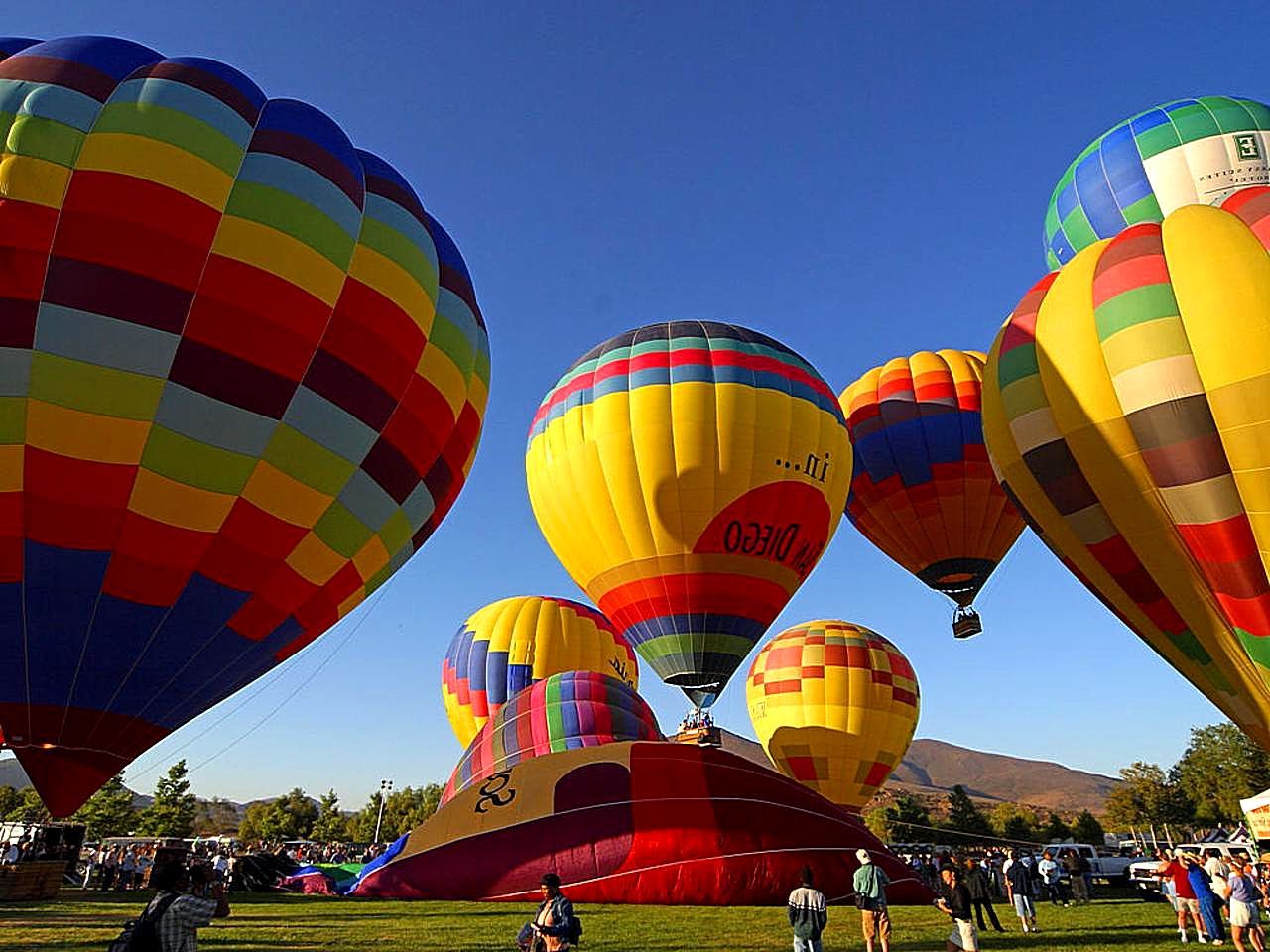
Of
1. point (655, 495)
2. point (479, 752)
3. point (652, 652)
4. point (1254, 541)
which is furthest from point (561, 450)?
point (1254, 541)

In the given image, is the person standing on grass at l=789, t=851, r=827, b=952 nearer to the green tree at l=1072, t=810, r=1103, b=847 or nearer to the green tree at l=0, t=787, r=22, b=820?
the green tree at l=1072, t=810, r=1103, b=847

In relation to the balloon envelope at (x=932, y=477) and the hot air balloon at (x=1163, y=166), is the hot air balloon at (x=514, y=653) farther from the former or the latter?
the hot air balloon at (x=1163, y=166)

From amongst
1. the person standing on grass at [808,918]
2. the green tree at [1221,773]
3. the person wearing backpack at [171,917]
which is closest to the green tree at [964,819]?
the green tree at [1221,773]

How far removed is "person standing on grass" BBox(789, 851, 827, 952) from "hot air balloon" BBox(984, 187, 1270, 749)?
7.82 metres

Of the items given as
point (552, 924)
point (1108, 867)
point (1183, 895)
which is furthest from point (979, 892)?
point (1108, 867)

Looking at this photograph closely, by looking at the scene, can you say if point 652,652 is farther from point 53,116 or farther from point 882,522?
point 53,116

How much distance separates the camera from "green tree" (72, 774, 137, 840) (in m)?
52.6

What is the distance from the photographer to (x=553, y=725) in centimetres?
1595

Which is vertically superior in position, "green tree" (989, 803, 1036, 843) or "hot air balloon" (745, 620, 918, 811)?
"hot air balloon" (745, 620, 918, 811)

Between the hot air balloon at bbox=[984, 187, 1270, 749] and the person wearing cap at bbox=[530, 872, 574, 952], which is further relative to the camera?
the hot air balloon at bbox=[984, 187, 1270, 749]

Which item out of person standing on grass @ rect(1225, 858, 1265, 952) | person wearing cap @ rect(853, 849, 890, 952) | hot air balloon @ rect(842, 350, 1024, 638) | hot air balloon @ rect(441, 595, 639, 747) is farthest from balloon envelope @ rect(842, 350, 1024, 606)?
person wearing cap @ rect(853, 849, 890, 952)

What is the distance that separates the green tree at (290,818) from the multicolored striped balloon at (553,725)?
60.2 metres

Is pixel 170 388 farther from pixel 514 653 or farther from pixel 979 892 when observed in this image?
pixel 514 653

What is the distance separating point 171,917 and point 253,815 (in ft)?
264
